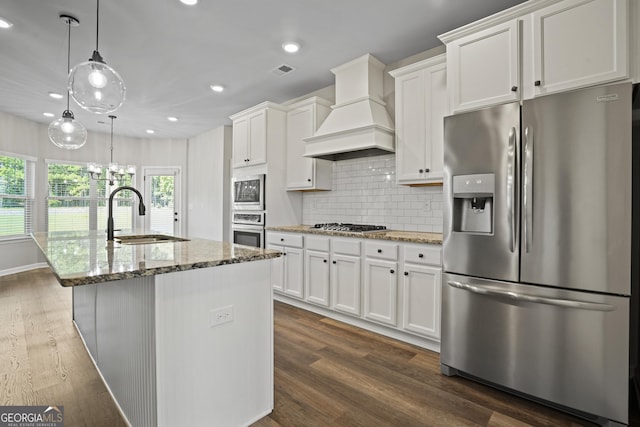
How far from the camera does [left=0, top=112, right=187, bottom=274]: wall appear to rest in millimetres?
5480

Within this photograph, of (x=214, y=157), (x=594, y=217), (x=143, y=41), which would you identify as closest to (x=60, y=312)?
(x=143, y=41)

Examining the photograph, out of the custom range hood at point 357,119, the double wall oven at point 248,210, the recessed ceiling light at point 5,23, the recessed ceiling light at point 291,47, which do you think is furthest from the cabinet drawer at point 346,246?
the recessed ceiling light at point 5,23

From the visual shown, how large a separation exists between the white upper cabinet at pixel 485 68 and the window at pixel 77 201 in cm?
586

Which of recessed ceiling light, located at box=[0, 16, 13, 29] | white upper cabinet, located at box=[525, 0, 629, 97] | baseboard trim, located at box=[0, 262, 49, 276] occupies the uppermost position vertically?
recessed ceiling light, located at box=[0, 16, 13, 29]

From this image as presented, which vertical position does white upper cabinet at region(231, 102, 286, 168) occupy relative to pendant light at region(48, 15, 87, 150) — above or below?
above

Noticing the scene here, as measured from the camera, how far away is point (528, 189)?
6.27 ft

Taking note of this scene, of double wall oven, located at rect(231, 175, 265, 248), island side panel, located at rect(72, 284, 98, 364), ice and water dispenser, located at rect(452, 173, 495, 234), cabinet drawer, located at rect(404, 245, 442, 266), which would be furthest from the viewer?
double wall oven, located at rect(231, 175, 265, 248)

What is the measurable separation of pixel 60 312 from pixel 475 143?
4.36m

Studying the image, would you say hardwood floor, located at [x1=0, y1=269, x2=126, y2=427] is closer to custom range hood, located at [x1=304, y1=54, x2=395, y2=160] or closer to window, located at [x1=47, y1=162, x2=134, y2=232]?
custom range hood, located at [x1=304, y1=54, x2=395, y2=160]

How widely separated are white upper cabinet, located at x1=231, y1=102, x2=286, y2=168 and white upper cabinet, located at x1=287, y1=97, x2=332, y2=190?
0.47 ft

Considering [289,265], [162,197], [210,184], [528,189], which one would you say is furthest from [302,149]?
[162,197]

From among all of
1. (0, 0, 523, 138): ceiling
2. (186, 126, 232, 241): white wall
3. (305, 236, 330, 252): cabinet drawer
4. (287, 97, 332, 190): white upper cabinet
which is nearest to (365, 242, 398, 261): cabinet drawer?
(305, 236, 330, 252): cabinet drawer

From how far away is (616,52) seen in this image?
181 cm

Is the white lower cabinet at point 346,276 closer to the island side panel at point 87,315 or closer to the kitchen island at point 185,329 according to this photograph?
the kitchen island at point 185,329
